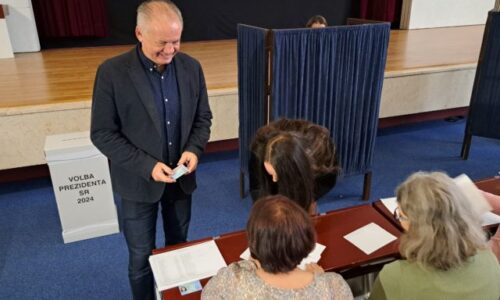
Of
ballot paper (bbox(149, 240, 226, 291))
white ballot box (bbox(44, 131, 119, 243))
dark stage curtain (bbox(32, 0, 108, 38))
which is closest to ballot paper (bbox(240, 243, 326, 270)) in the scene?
ballot paper (bbox(149, 240, 226, 291))

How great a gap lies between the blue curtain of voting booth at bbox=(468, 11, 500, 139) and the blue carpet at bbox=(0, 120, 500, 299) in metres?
0.33

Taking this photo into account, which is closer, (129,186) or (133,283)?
(129,186)

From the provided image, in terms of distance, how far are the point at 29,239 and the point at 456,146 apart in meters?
3.82

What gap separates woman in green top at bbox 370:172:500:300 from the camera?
111cm

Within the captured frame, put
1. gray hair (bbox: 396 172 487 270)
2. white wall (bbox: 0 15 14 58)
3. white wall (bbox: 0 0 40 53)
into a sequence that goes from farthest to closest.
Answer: white wall (bbox: 0 0 40 53)
white wall (bbox: 0 15 14 58)
gray hair (bbox: 396 172 487 270)

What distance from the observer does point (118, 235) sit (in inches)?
105

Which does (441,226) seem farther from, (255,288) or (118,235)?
(118,235)

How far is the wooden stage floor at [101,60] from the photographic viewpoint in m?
3.39

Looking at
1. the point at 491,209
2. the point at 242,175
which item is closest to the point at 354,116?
the point at 242,175

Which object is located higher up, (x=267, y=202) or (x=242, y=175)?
(x=267, y=202)

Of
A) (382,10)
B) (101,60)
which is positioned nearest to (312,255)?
(101,60)

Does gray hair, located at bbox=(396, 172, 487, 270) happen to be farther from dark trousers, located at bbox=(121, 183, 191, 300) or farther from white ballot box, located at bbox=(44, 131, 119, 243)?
white ballot box, located at bbox=(44, 131, 119, 243)

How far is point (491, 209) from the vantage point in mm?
1643

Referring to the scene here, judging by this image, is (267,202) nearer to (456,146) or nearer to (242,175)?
(242,175)
